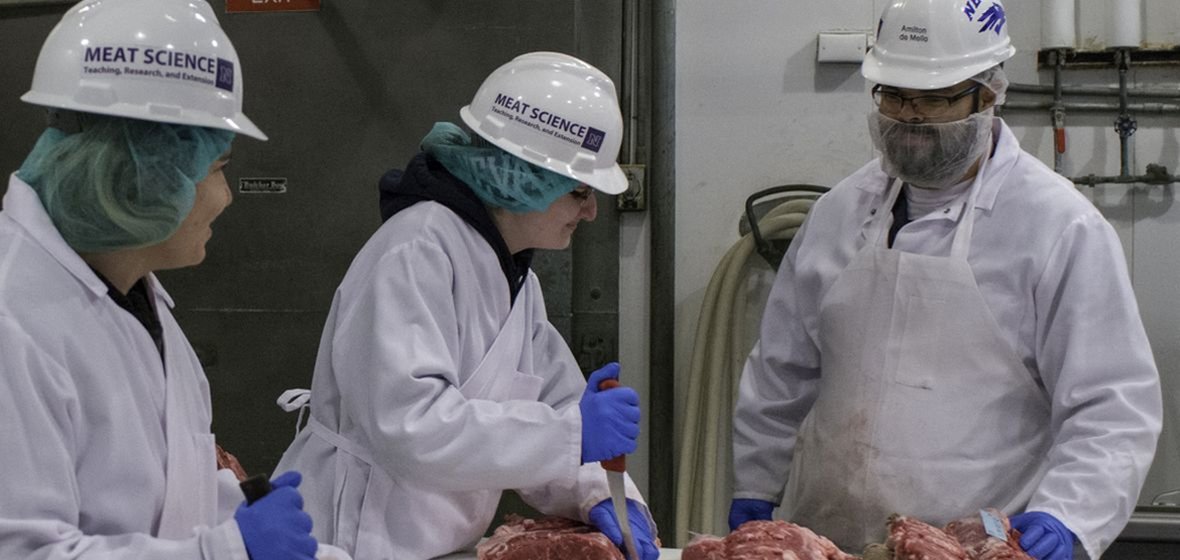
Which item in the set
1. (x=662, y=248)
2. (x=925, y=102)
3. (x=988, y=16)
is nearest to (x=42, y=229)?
(x=925, y=102)

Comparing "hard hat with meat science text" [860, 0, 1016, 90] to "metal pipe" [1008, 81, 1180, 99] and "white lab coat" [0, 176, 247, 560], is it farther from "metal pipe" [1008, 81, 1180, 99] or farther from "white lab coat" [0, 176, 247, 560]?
"white lab coat" [0, 176, 247, 560]

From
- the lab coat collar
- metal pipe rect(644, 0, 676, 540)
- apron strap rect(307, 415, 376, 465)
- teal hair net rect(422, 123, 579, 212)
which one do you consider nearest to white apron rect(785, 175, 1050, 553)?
teal hair net rect(422, 123, 579, 212)

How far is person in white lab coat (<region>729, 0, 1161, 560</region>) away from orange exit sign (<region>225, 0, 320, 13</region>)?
1864mm

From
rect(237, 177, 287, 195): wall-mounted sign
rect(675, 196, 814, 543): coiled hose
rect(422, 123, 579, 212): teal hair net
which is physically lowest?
rect(675, 196, 814, 543): coiled hose

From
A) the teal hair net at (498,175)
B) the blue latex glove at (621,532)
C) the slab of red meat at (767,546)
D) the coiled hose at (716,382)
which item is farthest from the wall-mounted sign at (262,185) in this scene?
the slab of red meat at (767,546)

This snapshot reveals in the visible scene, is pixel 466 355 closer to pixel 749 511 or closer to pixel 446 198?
pixel 446 198

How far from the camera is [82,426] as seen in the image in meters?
1.48

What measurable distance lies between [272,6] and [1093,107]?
7.93 ft

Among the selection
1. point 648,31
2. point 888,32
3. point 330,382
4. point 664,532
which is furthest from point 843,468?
point 648,31

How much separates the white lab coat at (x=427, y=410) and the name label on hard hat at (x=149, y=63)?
553 millimetres

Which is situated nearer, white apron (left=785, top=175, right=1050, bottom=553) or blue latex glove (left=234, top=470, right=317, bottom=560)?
blue latex glove (left=234, top=470, right=317, bottom=560)

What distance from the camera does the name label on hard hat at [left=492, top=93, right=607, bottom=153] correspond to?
218cm

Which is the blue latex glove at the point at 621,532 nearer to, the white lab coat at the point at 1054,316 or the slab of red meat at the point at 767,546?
the slab of red meat at the point at 767,546

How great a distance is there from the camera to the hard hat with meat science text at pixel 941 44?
254 cm
